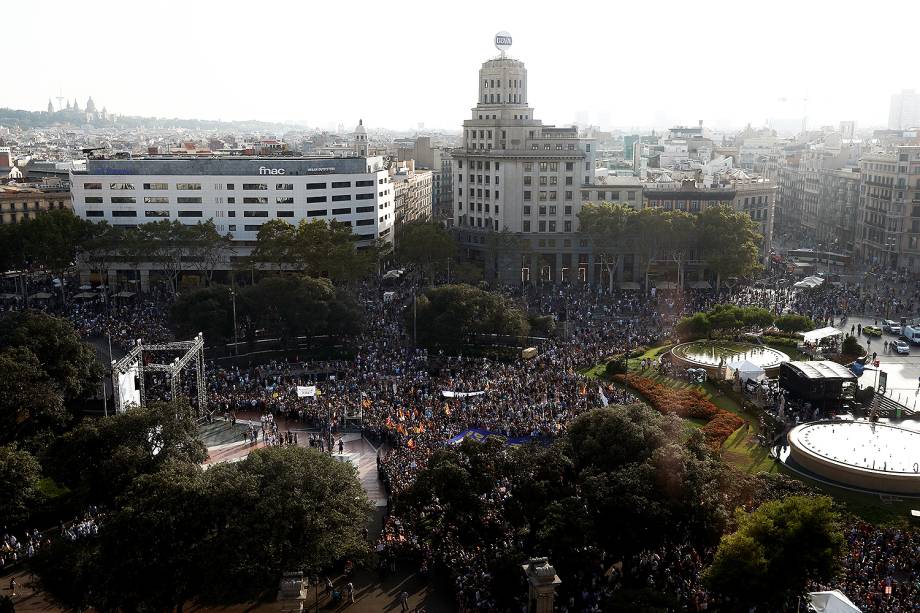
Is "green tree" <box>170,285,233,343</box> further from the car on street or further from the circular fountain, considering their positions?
the car on street

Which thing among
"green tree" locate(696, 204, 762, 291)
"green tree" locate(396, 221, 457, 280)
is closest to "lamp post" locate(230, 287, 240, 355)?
"green tree" locate(396, 221, 457, 280)

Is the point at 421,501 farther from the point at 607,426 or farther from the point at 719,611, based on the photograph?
the point at 719,611

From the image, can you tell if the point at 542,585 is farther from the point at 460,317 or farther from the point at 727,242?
the point at 727,242

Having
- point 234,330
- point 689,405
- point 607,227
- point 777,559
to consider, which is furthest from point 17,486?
point 607,227

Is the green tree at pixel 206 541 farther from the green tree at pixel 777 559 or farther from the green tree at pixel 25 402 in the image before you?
the green tree at pixel 25 402

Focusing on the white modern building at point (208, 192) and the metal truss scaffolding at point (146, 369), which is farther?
the white modern building at point (208, 192)

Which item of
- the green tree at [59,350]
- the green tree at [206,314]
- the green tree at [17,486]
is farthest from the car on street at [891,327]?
the green tree at [17,486]

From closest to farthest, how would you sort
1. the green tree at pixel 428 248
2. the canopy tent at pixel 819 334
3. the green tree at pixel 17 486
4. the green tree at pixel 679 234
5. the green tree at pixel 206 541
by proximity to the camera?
the green tree at pixel 206 541
the green tree at pixel 17 486
the canopy tent at pixel 819 334
the green tree at pixel 679 234
the green tree at pixel 428 248
